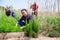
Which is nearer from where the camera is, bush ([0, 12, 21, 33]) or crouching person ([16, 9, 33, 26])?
bush ([0, 12, 21, 33])

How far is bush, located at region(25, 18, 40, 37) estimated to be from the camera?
7.40 meters

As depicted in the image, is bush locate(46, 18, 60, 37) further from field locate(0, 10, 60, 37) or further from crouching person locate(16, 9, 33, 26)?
crouching person locate(16, 9, 33, 26)

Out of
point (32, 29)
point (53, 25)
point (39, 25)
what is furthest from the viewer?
point (53, 25)

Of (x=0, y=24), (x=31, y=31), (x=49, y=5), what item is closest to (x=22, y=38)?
(x=31, y=31)

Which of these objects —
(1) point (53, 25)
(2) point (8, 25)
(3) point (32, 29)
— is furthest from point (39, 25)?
(2) point (8, 25)

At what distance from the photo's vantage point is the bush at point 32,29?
7.40 meters

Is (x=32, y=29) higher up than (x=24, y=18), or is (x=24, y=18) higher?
(x=24, y=18)

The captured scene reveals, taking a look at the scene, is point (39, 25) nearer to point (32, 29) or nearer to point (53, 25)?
point (32, 29)

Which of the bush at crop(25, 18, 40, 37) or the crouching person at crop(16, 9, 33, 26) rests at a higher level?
the crouching person at crop(16, 9, 33, 26)

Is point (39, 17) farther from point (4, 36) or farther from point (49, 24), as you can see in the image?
point (4, 36)

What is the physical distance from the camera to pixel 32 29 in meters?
7.53

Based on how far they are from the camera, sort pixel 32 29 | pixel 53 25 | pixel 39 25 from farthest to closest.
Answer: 1. pixel 53 25
2. pixel 39 25
3. pixel 32 29

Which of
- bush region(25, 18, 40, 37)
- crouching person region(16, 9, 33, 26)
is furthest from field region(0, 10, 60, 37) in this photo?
crouching person region(16, 9, 33, 26)

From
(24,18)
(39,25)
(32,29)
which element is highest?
(24,18)
